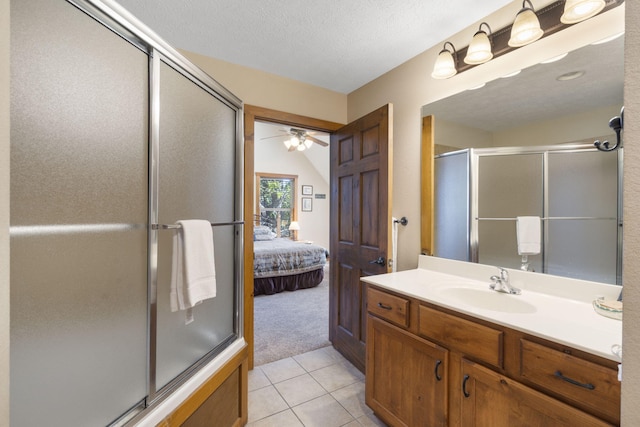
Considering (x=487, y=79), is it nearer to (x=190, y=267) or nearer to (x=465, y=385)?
(x=465, y=385)

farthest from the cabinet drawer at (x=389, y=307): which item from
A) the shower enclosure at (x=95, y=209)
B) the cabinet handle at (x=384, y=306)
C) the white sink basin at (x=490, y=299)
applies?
the shower enclosure at (x=95, y=209)

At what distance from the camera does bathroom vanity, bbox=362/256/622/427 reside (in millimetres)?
878

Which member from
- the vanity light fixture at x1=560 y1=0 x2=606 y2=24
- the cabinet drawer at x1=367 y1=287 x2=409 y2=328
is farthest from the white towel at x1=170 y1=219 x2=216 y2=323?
the vanity light fixture at x1=560 y1=0 x2=606 y2=24

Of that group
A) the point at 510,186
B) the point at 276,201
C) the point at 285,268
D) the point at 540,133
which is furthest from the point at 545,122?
the point at 276,201

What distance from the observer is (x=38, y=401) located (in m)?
0.79

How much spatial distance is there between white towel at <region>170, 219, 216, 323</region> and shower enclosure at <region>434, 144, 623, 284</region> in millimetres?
1507

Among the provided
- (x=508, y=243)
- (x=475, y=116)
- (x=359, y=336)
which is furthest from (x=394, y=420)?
(x=475, y=116)

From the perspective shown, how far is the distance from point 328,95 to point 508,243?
1.99m

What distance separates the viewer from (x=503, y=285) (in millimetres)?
1449

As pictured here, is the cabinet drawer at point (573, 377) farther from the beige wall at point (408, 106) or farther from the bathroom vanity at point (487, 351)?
the beige wall at point (408, 106)

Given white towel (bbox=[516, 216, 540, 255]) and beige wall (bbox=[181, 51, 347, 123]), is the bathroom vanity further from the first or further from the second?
beige wall (bbox=[181, 51, 347, 123])

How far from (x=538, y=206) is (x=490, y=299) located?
1.84ft

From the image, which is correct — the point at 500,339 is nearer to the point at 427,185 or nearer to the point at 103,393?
the point at 427,185

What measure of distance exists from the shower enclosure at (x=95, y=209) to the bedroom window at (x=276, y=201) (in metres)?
5.28
